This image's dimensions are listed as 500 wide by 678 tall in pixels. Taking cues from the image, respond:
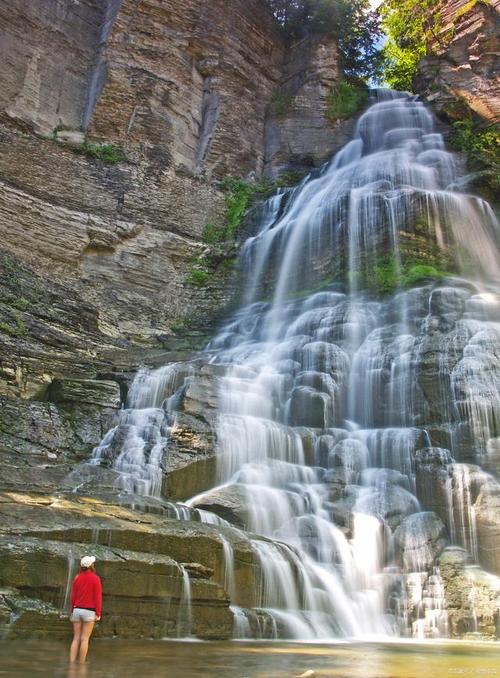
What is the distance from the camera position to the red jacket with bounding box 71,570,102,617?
5879 mm

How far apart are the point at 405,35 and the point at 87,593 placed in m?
34.7

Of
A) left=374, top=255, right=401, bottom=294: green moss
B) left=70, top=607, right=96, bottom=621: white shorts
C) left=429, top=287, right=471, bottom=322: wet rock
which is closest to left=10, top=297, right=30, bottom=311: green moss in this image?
left=374, top=255, right=401, bottom=294: green moss

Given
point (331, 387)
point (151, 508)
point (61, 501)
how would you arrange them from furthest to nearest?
1. point (331, 387)
2. point (151, 508)
3. point (61, 501)

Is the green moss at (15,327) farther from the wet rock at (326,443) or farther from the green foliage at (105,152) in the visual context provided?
the green foliage at (105,152)

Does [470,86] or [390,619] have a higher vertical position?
[470,86]

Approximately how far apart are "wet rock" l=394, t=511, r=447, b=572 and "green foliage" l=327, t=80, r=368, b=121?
23442mm

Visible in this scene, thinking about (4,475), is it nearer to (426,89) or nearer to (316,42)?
(426,89)

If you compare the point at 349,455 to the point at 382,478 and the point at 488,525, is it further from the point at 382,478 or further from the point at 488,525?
the point at 488,525

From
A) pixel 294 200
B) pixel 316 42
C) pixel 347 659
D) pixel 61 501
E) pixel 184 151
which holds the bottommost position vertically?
pixel 347 659

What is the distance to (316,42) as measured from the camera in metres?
32.8

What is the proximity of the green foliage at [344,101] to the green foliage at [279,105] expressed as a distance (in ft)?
6.80

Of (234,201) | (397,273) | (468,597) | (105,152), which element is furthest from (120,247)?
(468,597)

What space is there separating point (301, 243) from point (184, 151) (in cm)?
864

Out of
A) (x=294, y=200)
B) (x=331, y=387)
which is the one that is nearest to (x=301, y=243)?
(x=294, y=200)
